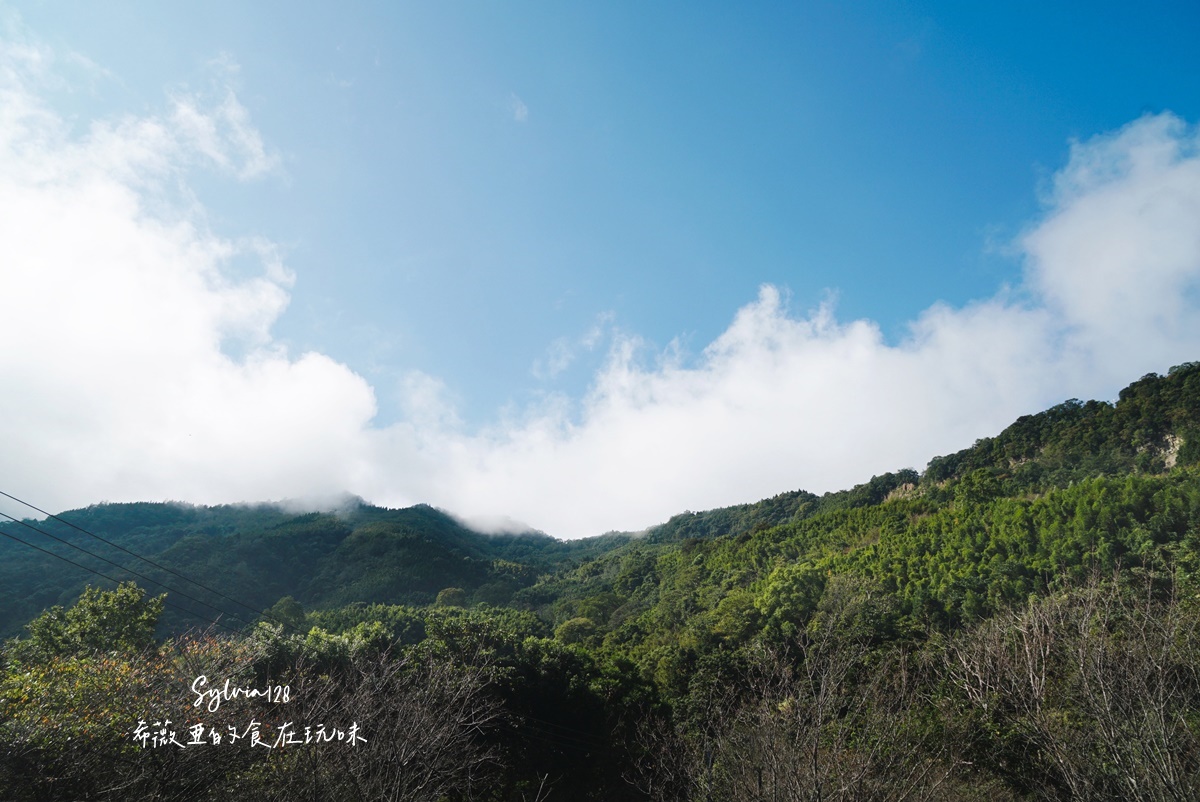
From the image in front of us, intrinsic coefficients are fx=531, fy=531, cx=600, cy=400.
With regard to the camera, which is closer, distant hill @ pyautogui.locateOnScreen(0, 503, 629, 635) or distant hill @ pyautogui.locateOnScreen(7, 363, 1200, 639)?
distant hill @ pyautogui.locateOnScreen(7, 363, 1200, 639)

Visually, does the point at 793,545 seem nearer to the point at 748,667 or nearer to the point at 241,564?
the point at 748,667

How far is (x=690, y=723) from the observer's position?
72.1ft

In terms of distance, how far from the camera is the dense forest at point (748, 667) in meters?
9.50

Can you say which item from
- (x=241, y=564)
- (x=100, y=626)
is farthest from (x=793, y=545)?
(x=241, y=564)

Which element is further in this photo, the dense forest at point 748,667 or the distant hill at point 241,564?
the distant hill at point 241,564

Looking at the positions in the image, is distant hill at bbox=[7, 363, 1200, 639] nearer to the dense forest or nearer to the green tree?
the dense forest

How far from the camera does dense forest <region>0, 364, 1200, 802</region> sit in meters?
9.50

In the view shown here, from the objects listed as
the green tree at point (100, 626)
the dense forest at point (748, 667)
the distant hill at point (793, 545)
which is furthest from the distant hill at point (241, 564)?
the green tree at point (100, 626)

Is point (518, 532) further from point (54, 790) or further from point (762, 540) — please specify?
point (54, 790)

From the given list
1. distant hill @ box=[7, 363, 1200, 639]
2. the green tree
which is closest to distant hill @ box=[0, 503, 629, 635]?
distant hill @ box=[7, 363, 1200, 639]

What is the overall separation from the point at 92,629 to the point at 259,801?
932 inches

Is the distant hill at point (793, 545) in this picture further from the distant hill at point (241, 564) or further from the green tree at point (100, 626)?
the green tree at point (100, 626)

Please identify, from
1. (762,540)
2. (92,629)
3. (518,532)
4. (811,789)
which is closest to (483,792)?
(811,789)

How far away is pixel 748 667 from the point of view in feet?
71.6
